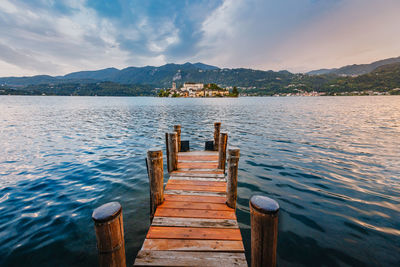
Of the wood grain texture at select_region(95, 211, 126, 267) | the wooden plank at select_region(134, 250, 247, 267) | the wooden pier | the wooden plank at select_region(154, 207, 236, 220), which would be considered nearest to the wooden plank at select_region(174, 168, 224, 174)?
the wooden pier

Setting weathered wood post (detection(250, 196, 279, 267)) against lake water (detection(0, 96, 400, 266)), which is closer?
weathered wood post (detection(250, 196, 279, 267))

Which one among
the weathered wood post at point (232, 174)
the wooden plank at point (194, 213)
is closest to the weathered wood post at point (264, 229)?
the wooden plank at point (194, 213)

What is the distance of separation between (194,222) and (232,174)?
167 centimetres

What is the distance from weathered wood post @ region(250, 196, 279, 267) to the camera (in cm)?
249

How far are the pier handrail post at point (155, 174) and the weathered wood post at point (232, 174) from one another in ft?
6.55

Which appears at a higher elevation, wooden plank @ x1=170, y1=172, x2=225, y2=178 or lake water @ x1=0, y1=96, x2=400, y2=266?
wooden plank @ x1=170, y1=172, x2=225, y2=178

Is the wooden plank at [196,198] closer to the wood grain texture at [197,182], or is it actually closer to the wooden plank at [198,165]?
the wood grain texture at [197,182]

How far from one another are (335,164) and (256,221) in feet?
32.6

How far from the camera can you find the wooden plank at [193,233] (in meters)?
3.82

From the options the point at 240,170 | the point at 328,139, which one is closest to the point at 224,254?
the point at 240,170

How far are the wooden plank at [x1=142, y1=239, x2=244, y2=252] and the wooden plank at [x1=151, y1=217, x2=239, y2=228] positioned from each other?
50cm

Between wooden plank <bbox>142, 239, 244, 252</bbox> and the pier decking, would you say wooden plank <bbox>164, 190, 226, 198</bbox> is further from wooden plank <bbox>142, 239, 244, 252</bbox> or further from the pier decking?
wooden plank <bbox>142, 239, 244, 252</bbox>

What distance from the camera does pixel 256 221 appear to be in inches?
102

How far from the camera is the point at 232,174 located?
495 cm
